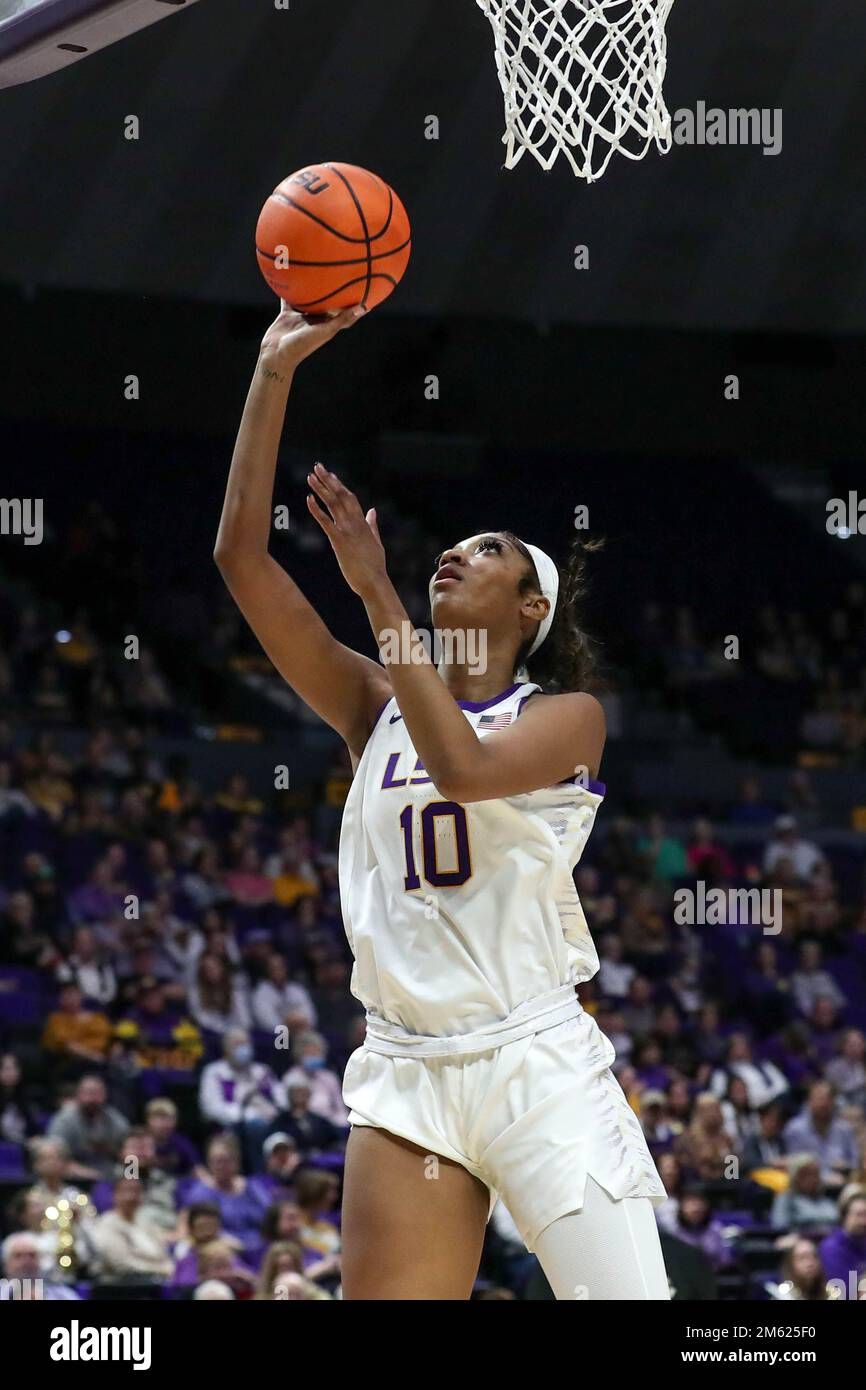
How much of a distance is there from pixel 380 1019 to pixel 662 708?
1028cm

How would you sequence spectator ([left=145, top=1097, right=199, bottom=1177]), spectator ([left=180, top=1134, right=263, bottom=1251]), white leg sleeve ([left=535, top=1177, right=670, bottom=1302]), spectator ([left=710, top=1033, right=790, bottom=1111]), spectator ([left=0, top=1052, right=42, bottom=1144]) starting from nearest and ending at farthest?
1. white leg sleeve ([left=535, top=1177, right=670, bottom=1302])
2. spectator ([left=180, top=1134, right=263, bottom=1251])
3. spectator ([left=145, top=1097, right=199, bottom=1177])
4. spectator ([left=0, top=1052, right=42, bottom=1144])
5. spectator ([left=710, top=1033, right=790, bottom=1111])

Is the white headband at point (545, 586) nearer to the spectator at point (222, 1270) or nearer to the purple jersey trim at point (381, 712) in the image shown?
the purple jersey trim at point (381, 712)

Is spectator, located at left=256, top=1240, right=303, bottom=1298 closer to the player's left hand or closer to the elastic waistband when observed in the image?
the elastic waistband

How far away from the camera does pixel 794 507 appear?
50.1 ft

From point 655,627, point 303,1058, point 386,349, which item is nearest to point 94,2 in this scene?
point 303,1058

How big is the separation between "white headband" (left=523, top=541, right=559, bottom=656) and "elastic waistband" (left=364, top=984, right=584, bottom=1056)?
727 mm

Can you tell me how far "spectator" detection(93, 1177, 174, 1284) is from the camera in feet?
23.4

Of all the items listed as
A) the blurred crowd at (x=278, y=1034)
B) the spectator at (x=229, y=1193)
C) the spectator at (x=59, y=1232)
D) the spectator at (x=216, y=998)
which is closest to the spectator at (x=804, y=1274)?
the blurred crowd at (x=278, y=1034)

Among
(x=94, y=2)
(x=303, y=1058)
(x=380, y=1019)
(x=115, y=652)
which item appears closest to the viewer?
(x=380, y=1019)

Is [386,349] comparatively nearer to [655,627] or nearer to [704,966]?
[655,627]

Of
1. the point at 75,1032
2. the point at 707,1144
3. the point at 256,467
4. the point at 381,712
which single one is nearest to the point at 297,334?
the point at 256,467

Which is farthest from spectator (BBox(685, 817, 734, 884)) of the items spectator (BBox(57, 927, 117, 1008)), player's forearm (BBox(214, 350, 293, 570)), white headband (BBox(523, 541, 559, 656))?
player's forearm (BBox(214, 350, 293, 570))

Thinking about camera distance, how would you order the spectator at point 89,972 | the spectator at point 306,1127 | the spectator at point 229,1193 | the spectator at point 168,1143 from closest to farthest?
the spectator at point 229,1193, the spectator at point 168,1143, the spectator at point 306,1127, the spectator at point 89,972

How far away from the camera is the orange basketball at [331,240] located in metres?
3.68
